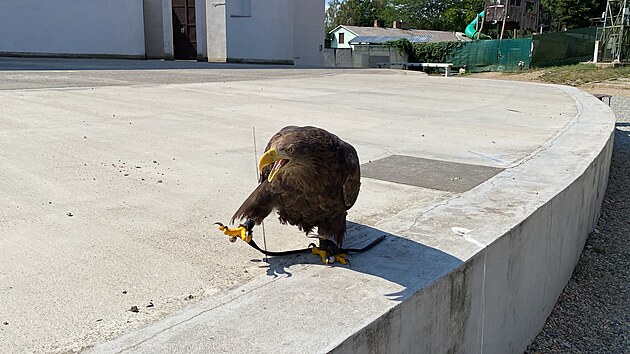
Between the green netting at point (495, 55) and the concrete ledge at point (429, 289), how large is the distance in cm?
3324

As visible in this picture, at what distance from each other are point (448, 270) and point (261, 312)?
980mm

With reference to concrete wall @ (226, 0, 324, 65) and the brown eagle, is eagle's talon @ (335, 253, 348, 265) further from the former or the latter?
concrete wall @ (226, 0, 324, 65)

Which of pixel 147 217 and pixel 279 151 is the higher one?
pixel 279 151

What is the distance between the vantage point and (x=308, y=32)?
109ft

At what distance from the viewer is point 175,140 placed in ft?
19.2

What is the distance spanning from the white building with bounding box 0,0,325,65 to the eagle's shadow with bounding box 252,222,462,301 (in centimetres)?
2433

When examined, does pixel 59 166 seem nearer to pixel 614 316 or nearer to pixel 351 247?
pixel 351 247

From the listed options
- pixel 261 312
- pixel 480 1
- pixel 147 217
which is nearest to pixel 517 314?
pixel 261 312

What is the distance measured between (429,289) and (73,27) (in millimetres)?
25969

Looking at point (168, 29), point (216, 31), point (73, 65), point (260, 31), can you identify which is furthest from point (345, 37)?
point (73, 65)

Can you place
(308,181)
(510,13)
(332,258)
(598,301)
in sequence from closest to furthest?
(308,181) < (332,258) < (598,301) < (510,13)

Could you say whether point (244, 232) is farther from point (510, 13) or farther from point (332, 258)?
point (510, 13)

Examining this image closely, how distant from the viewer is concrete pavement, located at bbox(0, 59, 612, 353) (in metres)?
2.12

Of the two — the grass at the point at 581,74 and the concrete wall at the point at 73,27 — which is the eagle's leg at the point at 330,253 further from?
the grass at the point at 581,74
